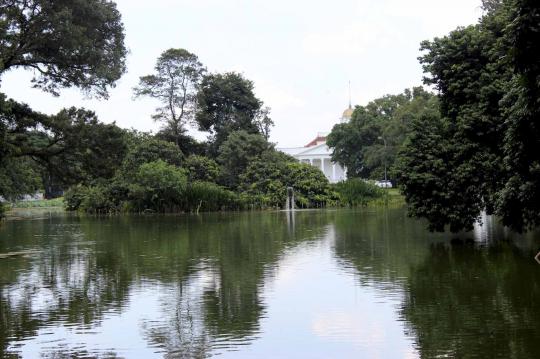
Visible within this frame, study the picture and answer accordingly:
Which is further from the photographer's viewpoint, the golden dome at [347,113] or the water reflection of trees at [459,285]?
the golden dome at [347,113]

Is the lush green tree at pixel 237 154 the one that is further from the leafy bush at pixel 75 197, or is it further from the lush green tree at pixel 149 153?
the leafy bush at pixel 75 197

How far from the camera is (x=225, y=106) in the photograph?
3002 inches

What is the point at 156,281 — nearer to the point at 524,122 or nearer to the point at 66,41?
the point at 524,122

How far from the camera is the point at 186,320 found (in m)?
11.5

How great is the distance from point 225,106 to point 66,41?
48230 mm

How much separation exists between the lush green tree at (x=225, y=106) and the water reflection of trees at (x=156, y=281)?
45485mm

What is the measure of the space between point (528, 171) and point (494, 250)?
6533 mm

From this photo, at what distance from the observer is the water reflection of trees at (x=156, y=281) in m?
11.1

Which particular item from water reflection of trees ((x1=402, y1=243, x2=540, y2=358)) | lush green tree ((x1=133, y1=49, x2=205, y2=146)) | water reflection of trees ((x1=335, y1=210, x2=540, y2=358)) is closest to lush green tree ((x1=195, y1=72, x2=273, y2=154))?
lush green tree ((x1=133, y1=49, x2=205, y2=146))

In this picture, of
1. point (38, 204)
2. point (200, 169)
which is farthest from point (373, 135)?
point (38, 204)

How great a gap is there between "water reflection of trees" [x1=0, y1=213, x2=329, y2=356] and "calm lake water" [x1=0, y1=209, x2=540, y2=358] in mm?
35

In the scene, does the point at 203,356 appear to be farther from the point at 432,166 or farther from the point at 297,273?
the point at 432,166

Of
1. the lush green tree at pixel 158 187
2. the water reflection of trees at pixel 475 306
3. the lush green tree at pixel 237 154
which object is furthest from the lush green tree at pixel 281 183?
the water reflection of trees at pixel 475 306

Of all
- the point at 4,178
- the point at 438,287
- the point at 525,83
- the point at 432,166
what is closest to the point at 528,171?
the point at 438,287
